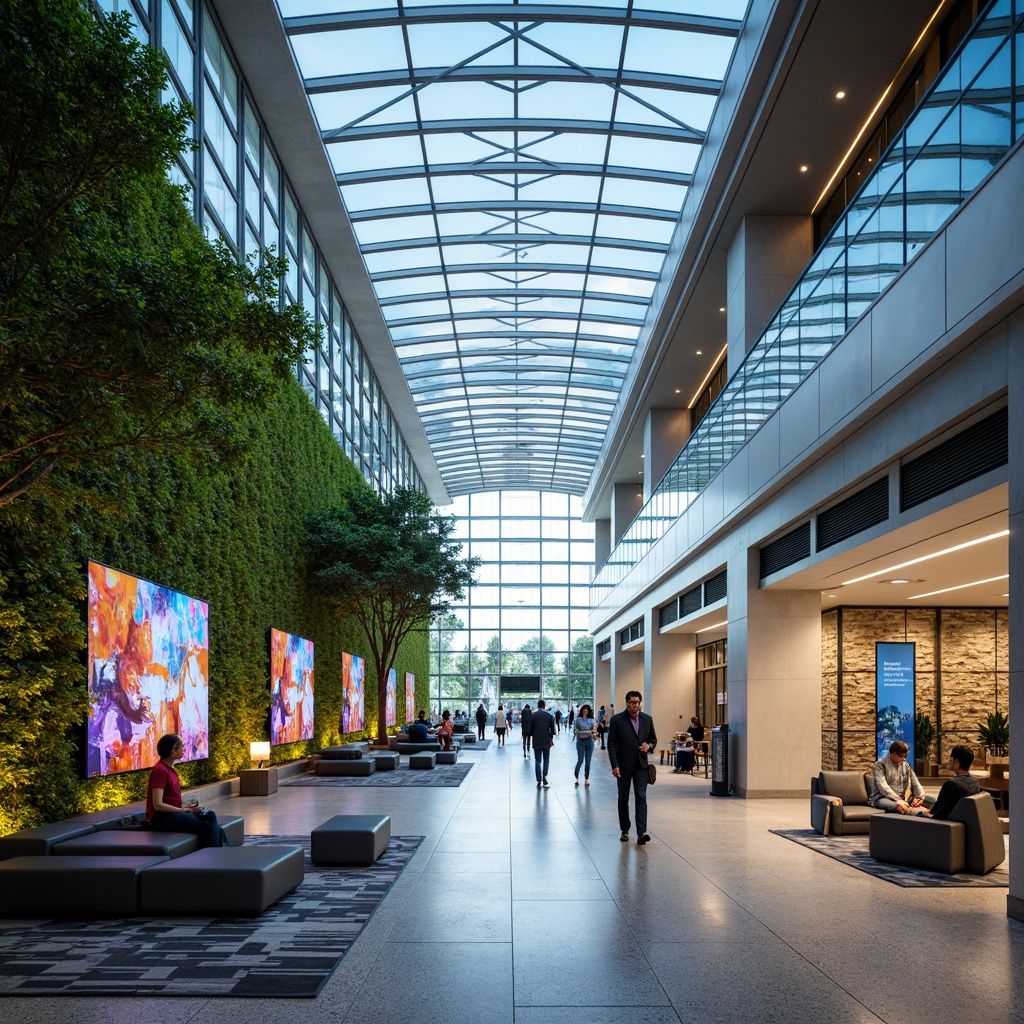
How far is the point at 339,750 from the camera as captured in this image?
21.8 meters

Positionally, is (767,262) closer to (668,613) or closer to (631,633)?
(668,613)

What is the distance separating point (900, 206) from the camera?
32.9 feet

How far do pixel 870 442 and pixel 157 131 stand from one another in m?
8.25

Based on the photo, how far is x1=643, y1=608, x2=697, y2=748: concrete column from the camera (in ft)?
95.0

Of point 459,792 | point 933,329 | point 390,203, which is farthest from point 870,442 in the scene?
point 390,203

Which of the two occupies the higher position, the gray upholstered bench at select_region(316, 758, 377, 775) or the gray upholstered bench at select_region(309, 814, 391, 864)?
the gray upholstered bench at select_region(309, 814, 391, 864)

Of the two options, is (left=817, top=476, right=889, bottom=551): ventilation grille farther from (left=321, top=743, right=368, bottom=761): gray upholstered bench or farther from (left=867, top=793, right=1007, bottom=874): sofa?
(left=321, top=743, right=368, bottom=761): gray upholstered bench

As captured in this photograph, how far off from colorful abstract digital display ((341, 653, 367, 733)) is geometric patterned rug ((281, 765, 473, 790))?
4.27 meters

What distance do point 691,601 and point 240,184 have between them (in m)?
13.4

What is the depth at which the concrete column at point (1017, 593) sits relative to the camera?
7395mm

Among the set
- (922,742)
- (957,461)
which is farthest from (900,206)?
(922,742)

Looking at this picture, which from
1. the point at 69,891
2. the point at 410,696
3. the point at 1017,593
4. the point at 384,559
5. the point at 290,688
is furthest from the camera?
the point at 410,696

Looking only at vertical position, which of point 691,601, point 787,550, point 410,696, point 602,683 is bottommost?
point 410,696

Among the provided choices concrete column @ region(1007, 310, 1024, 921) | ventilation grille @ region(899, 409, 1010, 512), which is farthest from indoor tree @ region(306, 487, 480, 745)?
concrete column @ region(1007, 310, 1024, 921)
